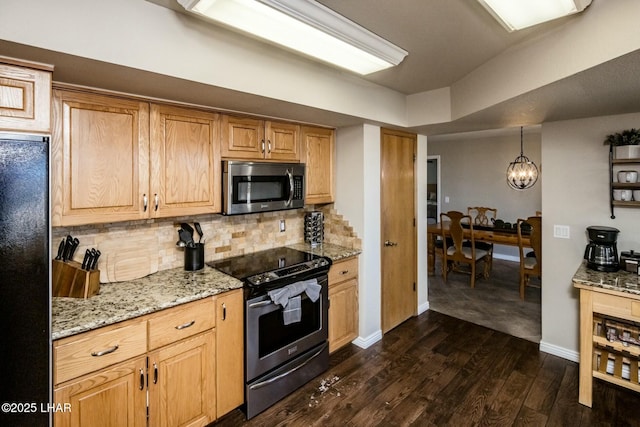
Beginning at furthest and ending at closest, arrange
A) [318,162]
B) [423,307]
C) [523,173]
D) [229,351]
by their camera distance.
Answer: [523,173], [423,307], [318,162], [229,351]

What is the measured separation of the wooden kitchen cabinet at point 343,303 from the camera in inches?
113

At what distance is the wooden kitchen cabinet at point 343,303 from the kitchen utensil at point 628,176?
2.15 meters

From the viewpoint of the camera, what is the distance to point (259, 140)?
2.58 m

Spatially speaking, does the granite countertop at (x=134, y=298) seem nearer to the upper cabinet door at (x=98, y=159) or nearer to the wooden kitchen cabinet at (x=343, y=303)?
the upper cabinet door at (x=98, y=159)

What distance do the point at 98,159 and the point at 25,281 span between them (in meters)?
0.82

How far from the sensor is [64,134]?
1735 mm

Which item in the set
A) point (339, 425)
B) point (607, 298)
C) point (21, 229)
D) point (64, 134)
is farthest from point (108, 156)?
point (607, 298)

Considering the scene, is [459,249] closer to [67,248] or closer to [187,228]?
[187,228]

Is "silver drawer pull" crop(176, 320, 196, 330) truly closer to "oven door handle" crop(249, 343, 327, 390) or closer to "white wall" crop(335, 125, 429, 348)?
"oven door handle" crop(249, 343, 327, 390)

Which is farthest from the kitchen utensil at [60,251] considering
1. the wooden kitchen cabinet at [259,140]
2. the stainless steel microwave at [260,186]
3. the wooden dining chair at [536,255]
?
the wooden dining chair at [536,255]

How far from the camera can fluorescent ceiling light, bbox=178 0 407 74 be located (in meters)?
1.40

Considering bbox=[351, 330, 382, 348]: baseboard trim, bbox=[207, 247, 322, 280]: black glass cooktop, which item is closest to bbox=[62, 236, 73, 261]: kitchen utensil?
bbox=[207, 247, 322, 280]: black glass cooktop

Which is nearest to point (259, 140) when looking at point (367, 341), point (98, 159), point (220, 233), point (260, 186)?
point (260, 186)

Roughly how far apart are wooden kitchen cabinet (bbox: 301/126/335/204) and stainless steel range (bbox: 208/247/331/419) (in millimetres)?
643
